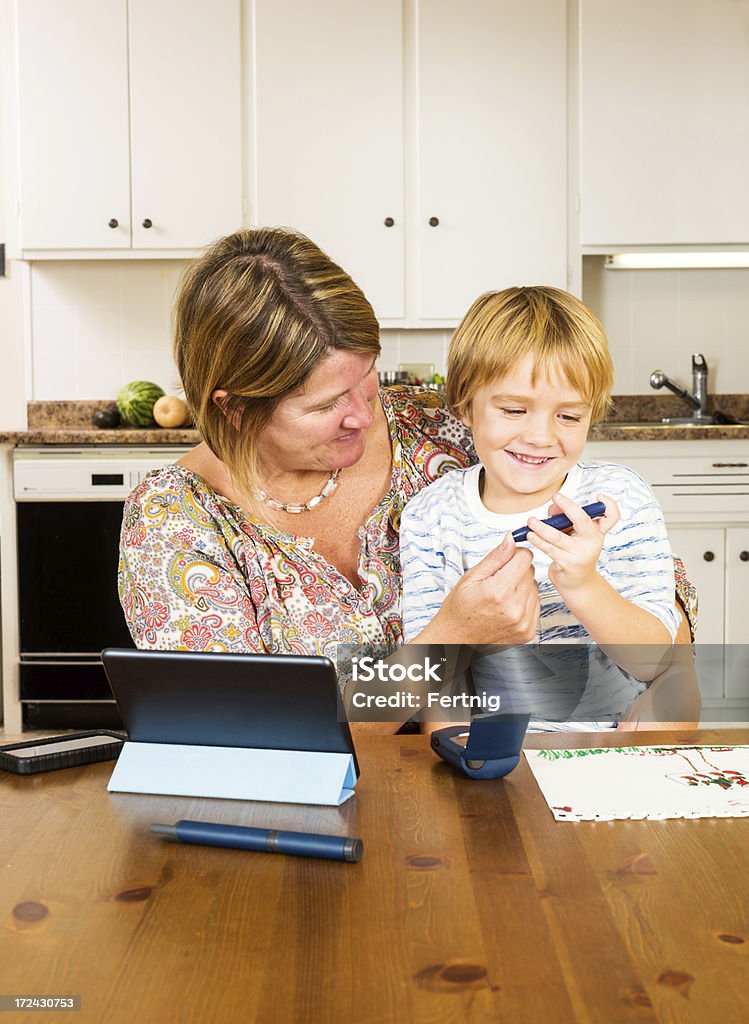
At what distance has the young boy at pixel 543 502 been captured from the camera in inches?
59.3

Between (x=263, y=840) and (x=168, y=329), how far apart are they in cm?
361

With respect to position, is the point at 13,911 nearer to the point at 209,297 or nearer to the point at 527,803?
the point at 527,803

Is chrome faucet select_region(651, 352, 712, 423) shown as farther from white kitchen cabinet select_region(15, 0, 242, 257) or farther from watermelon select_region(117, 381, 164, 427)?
watermelon select_region(117, 381, 164, 427)

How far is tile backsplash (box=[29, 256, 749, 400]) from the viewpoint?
4211 mm

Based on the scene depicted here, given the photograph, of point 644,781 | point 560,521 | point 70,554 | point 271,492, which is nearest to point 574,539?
point 560,521

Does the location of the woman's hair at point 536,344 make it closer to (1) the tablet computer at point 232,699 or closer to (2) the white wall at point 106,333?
(1) the tablet computer at point 232,699

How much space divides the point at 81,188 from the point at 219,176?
0.48 m

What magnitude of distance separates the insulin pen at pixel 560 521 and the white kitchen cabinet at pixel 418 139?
8.99 feet

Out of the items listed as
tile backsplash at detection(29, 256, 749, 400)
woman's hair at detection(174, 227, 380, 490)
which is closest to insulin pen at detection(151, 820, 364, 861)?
woman's hair at detection(174, 227, 380, 490)

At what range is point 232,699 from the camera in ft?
3.09

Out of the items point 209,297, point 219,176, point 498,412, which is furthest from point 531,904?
point 219,176

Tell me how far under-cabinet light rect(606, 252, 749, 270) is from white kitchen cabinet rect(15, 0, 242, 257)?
4.65 ft

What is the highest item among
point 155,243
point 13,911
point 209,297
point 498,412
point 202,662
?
point 155,243

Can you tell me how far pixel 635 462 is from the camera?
3.62m
